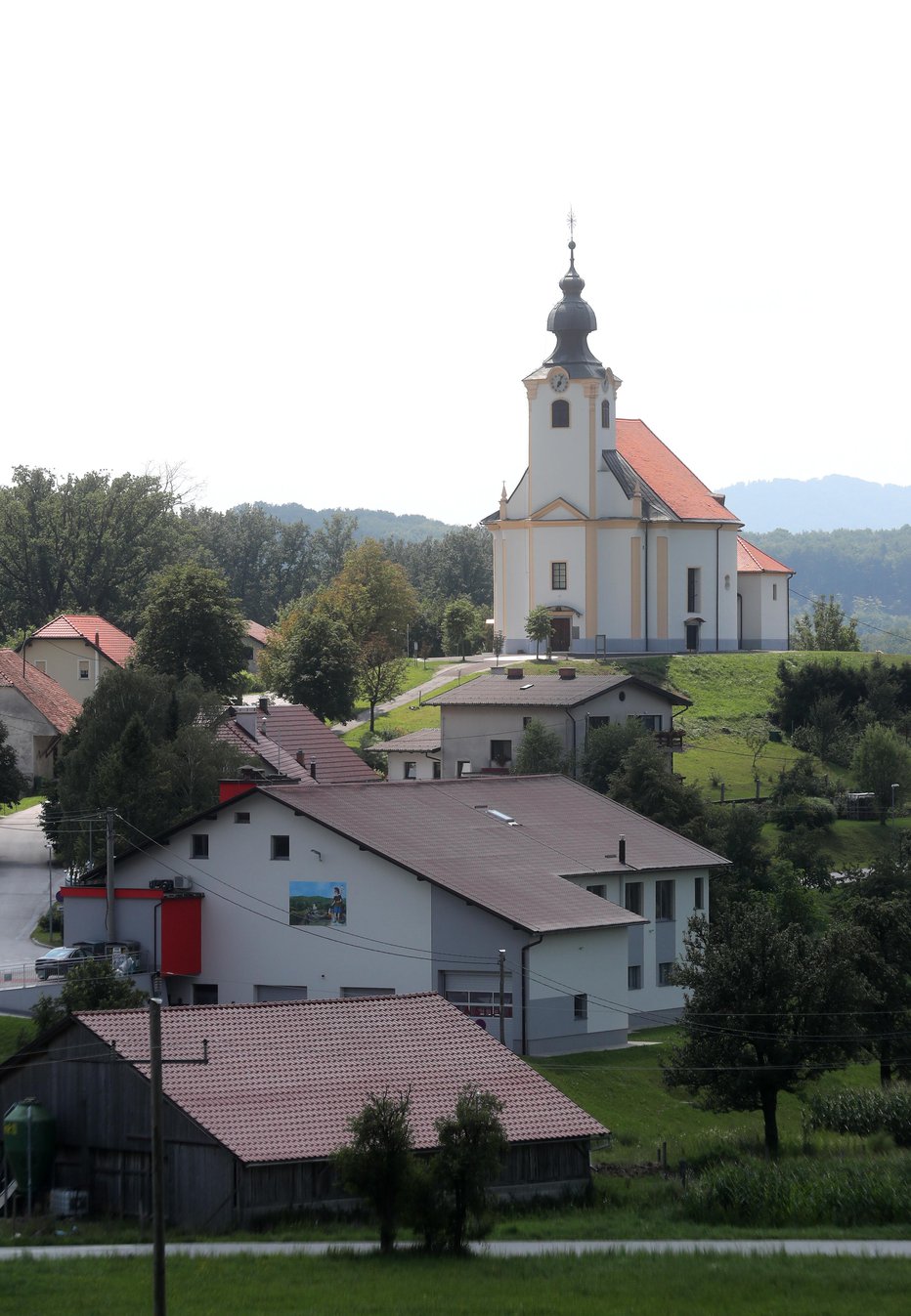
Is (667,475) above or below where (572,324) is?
below

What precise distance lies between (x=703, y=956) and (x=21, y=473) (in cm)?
A: 7754

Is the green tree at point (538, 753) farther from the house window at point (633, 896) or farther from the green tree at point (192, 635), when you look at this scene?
the green tree at point (192, 635)

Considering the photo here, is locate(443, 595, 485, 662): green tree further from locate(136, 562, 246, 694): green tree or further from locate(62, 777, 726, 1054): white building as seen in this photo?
locate(62, 777, 726, 1054): white building

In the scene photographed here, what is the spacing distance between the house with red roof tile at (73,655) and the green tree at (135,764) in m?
28.9

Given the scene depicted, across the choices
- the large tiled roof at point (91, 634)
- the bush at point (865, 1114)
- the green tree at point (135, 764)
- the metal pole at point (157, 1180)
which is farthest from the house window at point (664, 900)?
the large tiled roof at point (91, 634)

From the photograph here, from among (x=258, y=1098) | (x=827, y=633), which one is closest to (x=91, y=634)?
(x=827, y=633)

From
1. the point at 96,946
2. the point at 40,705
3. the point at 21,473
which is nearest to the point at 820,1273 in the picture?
the point at 96,946

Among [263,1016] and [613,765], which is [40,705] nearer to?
[613,765]

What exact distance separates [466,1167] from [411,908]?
47.4 ft

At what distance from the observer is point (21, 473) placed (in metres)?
104

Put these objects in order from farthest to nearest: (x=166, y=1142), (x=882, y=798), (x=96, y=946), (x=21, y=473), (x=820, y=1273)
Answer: (x=21, y=473), (x=882, y=798), (x=96, y=946), (x=166, y=1142), (x=820, y=1273)

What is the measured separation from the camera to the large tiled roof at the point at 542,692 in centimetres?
5919

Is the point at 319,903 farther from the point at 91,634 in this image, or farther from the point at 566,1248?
the point at 91,634

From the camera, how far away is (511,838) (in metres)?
41.7
